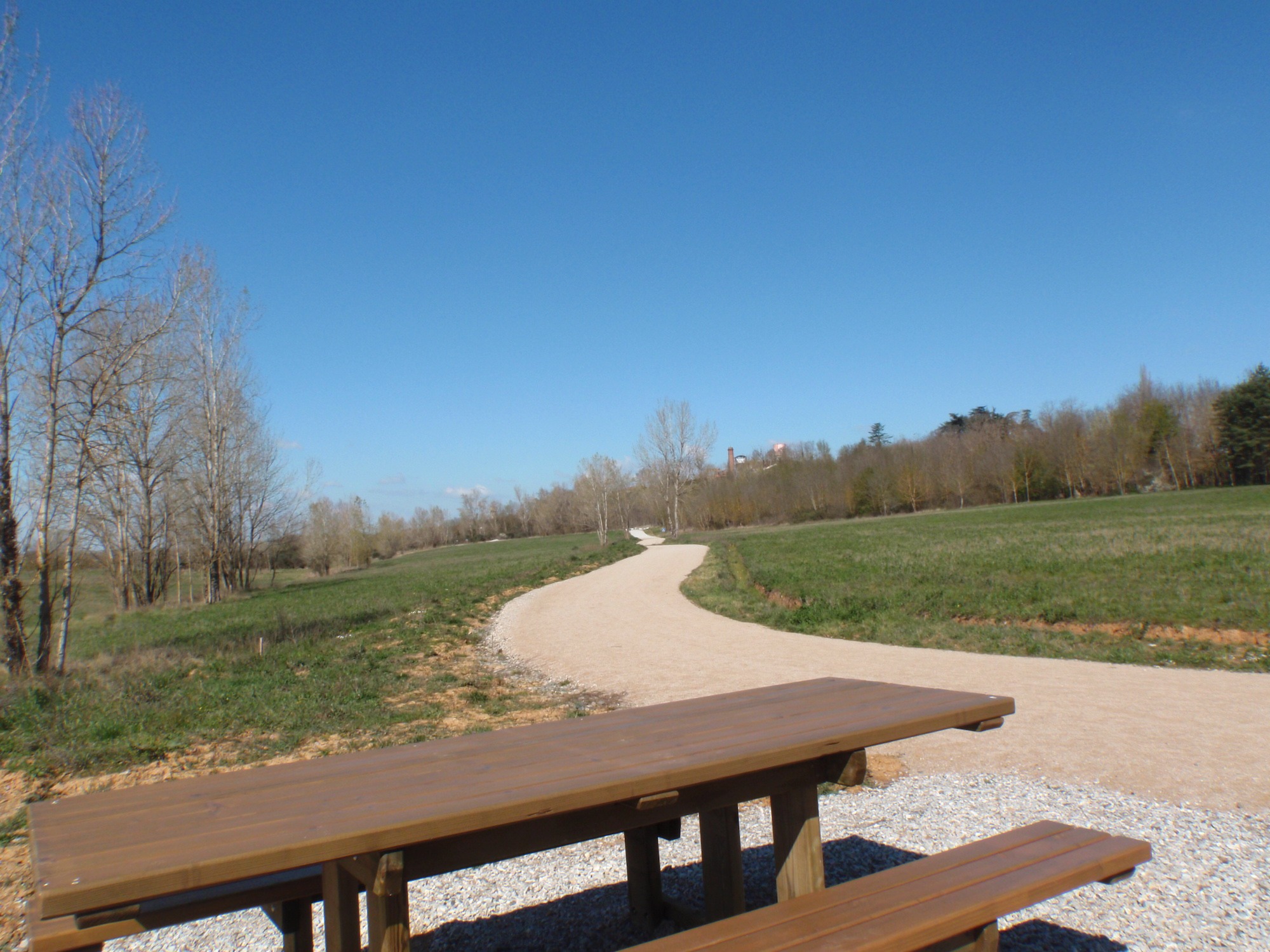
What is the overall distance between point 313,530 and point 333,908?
61.0m

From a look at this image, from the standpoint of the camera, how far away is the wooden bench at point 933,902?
2387 mm

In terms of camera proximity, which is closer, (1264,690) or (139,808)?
(139,808)

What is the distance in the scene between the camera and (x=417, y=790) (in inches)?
94.8

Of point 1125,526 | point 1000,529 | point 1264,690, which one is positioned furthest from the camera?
point 1000,529

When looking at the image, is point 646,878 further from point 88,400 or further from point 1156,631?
point 88,400

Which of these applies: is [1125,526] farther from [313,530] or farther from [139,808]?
[313,530]

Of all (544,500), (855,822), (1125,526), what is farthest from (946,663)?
(544,500)

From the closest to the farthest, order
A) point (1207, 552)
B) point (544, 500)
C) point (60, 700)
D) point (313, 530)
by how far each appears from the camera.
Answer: point (60, 700), point (1207, 552), point (313, 530), point (544, 500)

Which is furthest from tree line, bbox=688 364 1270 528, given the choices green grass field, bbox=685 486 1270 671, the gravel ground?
the gravel ground

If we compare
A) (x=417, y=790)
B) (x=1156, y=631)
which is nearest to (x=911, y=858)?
(x=417, y=790)

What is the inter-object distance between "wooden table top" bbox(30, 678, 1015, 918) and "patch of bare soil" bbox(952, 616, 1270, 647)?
9.30 metres

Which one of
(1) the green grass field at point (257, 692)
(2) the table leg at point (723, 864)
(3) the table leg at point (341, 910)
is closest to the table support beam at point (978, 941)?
(2) the table leg at point (723, 864)

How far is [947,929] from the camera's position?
2.44 m

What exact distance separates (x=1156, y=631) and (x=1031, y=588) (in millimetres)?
3886
